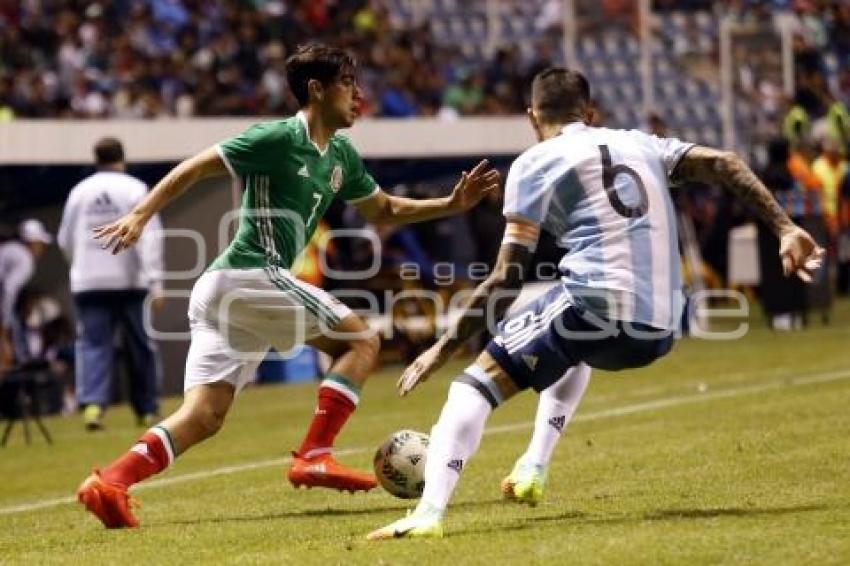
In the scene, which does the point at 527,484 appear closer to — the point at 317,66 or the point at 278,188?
the point at 278,188

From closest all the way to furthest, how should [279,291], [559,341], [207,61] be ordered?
1. [559,341]
2. [279,291]
3. [207,61]

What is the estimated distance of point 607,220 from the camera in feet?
28.9

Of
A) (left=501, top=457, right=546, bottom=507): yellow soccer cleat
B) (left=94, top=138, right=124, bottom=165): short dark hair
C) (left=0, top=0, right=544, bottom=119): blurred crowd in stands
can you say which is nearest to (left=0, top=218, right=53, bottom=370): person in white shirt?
(left=0, top=0, right=544, bottom=119): blurred crowd in stands

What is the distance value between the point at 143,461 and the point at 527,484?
1.77m

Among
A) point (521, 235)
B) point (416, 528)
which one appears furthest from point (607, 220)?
point (416, 528)

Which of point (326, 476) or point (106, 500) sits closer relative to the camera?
point (106, 500)

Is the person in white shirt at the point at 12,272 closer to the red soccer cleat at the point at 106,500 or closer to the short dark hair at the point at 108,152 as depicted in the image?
the short dark hair at the point at 108,152

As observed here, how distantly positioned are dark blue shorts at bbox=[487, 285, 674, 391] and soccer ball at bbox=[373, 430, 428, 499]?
1448 millimetres

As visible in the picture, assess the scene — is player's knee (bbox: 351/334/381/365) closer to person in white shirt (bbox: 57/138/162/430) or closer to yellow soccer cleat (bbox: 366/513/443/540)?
yellow soccer cleat (bbox: 366/513/443/540)

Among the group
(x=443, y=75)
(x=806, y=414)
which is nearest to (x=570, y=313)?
(x=806, y=414)

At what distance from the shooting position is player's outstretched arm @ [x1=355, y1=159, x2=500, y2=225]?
33.7 feet

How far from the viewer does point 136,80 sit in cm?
2642

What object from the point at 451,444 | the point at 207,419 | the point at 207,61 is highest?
the point at 451,444

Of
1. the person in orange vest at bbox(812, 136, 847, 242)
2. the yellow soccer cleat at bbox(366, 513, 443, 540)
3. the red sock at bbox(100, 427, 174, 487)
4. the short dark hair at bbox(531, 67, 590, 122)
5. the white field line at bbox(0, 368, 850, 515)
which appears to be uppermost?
the short dark hair at bbox(531, 67, 590, 122)
